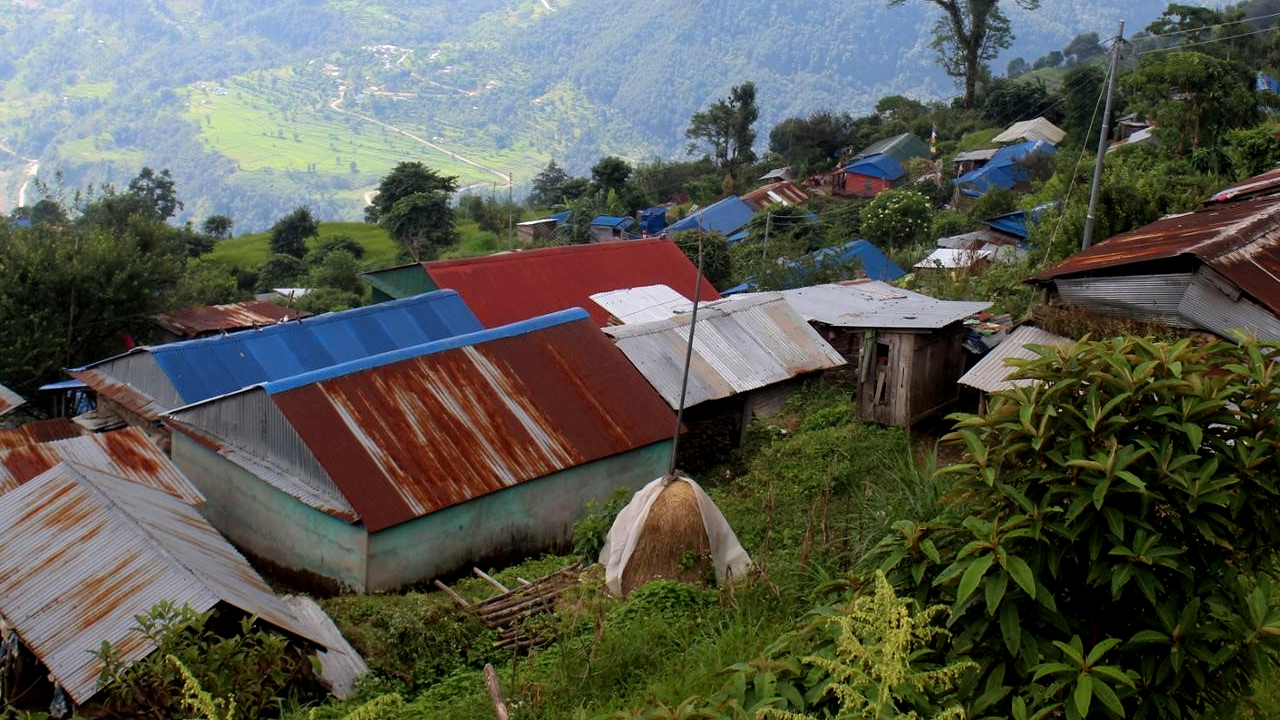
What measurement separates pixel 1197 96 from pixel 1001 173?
15733 mm

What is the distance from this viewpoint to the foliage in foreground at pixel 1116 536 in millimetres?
3846

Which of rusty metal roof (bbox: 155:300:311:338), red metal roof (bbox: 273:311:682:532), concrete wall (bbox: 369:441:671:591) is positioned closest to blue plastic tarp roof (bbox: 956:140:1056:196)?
rusty metal roof (bbox: 155:300:311:338)

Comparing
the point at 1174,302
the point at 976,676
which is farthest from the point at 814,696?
the point at 1174,302

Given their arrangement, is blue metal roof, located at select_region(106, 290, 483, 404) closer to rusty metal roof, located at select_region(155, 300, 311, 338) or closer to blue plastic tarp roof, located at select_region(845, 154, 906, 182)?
rusty metal roof, located at select_region(155, 300, 311, 338)

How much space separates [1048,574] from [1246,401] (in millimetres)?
1111

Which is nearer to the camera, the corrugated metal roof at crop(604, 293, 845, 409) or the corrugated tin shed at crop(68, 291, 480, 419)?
the corrugated metal roof at crop(604, 293, 845, 409)

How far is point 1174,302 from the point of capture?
1172cm

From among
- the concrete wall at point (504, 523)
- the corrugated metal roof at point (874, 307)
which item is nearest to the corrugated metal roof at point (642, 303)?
the corrugated metal roof at point (874, 307)

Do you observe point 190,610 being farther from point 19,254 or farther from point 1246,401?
point 19,254

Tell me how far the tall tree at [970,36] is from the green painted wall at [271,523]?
50.9 meters

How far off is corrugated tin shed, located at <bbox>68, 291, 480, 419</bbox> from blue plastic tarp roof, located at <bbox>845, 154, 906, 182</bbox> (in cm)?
3301

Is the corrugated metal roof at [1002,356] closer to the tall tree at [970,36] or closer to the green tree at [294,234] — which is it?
the green tree at [294,234]

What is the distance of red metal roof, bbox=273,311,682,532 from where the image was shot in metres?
12.4

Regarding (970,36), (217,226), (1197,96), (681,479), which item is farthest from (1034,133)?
(217,226)
